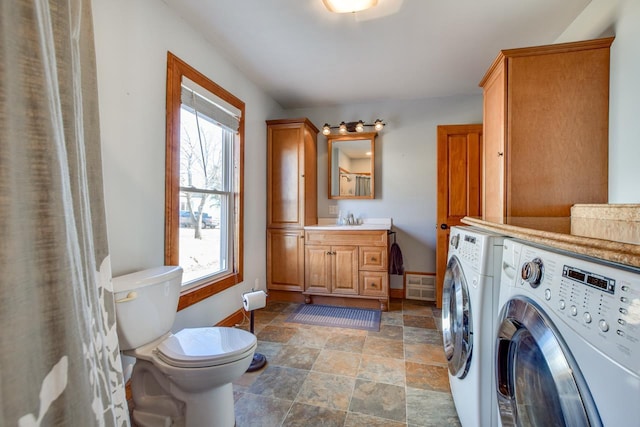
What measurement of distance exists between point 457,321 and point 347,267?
1.72 meters

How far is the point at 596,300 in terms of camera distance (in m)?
0.52

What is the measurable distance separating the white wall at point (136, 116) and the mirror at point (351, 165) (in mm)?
1847

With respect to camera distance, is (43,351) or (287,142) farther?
(287,142)

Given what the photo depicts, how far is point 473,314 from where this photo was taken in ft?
3.51

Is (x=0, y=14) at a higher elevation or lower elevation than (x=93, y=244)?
higher

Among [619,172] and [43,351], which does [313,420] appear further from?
[619,172]

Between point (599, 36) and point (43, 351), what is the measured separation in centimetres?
290

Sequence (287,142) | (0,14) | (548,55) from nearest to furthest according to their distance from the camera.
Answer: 1. (0,14)
2. (548,55)
3. (287,142)

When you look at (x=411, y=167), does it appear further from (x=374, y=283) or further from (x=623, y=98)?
(x=623, y=98)

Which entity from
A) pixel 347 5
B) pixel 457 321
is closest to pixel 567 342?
pixel 457 321

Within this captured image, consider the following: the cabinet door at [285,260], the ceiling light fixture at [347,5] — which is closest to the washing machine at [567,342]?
the ceiling light fixture at [347,5]

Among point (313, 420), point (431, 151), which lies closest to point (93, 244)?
point (313, 420)

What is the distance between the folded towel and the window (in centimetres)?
167

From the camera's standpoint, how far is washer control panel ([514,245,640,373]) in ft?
1.48
